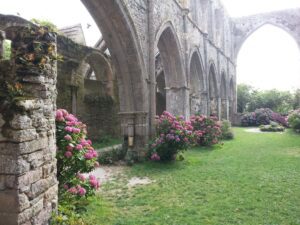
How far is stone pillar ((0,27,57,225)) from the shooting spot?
2.39m

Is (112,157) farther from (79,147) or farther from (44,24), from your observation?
(44,24)

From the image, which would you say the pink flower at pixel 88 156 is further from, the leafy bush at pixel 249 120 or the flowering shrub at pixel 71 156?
the leafy bush at pixel 249 120

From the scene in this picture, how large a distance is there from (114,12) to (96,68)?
6.72 metres

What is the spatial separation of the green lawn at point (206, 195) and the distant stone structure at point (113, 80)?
1.14m

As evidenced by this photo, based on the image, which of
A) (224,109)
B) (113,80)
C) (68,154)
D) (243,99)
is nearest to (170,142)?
(68,154)

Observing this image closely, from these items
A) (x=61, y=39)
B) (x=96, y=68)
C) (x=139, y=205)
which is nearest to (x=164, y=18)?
(x=61, y=39)

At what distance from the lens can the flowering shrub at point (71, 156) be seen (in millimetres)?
3598

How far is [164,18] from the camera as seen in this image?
371 inches

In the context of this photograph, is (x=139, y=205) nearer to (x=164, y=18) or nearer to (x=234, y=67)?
(x=164, y=18)

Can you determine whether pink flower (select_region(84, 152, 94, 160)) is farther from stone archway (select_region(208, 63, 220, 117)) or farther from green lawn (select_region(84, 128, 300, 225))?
stone archway (select_region(208, 63, 220, 117))

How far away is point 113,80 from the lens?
43.5ft

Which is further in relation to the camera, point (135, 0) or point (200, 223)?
point (135, 0)

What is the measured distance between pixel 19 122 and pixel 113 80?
1096 cm

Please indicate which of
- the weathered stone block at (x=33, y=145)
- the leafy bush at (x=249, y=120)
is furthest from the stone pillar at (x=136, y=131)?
the leafy bush at (x=249, y=120)
